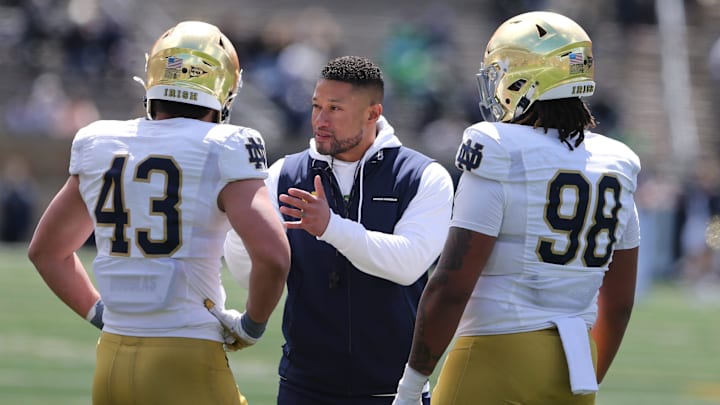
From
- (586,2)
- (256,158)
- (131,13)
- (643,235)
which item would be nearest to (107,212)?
(256,158)

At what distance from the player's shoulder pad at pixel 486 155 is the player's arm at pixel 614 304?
590 millimetres

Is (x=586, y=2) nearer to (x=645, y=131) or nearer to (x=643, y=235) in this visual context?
(x=645, y=131)

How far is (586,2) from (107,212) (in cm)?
2247

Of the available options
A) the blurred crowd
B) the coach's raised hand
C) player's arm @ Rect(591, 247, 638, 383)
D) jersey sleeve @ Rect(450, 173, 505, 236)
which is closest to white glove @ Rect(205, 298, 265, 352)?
the coach's raised hand

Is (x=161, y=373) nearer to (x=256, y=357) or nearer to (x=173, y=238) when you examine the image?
(x=173, y=238)

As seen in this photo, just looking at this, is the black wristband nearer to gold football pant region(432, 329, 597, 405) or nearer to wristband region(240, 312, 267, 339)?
wristband region(240, 312, 267, 339)

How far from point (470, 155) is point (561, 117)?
36cm

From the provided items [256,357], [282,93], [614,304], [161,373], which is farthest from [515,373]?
[282,93]

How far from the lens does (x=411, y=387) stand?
387 centimetres

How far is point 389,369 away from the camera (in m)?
4.48

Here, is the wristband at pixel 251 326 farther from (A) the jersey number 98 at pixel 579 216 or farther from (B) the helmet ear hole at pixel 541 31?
(B) the helmet ear hole at pixel 541 31

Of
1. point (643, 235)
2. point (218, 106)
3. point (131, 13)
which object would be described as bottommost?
point (643, 235)

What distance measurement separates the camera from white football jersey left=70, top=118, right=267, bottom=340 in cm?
384

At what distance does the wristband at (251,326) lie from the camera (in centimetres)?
394
